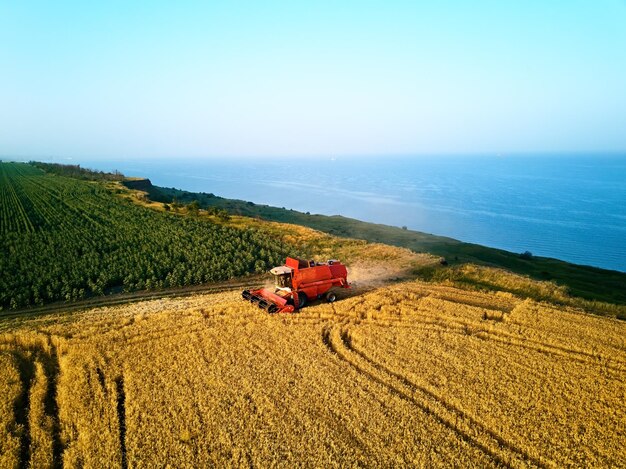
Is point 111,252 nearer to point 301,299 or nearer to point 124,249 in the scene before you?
point 124,249

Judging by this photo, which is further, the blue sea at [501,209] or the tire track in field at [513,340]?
the blue sea at [501,209]

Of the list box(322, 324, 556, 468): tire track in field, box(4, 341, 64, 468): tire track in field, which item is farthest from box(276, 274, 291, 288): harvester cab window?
box(4, 341, 64, 468): tire track in field

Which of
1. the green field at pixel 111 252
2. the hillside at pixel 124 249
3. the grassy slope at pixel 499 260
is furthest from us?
the grassy slope at pixel 499 260

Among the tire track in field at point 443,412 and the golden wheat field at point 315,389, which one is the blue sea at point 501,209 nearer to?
the golden wheat field at point 315,389

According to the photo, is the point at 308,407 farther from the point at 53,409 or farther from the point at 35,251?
the point at 35,251

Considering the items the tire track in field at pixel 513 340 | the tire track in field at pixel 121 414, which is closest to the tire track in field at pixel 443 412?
the tire track in field at pixel 513 340

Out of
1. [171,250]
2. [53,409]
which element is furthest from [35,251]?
[53,409]

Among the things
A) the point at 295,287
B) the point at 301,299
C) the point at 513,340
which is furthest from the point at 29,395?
the point at 513,340

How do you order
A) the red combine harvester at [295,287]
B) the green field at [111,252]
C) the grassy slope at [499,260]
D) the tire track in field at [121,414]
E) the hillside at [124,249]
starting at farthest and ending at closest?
the grassy slope at [499,260]
the hillside at [124,249]
the green field at [111,252]
the red combine harvester at [295,287]
the tire track in field at [121,414]

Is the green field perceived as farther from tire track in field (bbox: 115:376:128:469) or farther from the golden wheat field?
tire track in field (bbox: 115:376:128:469)
